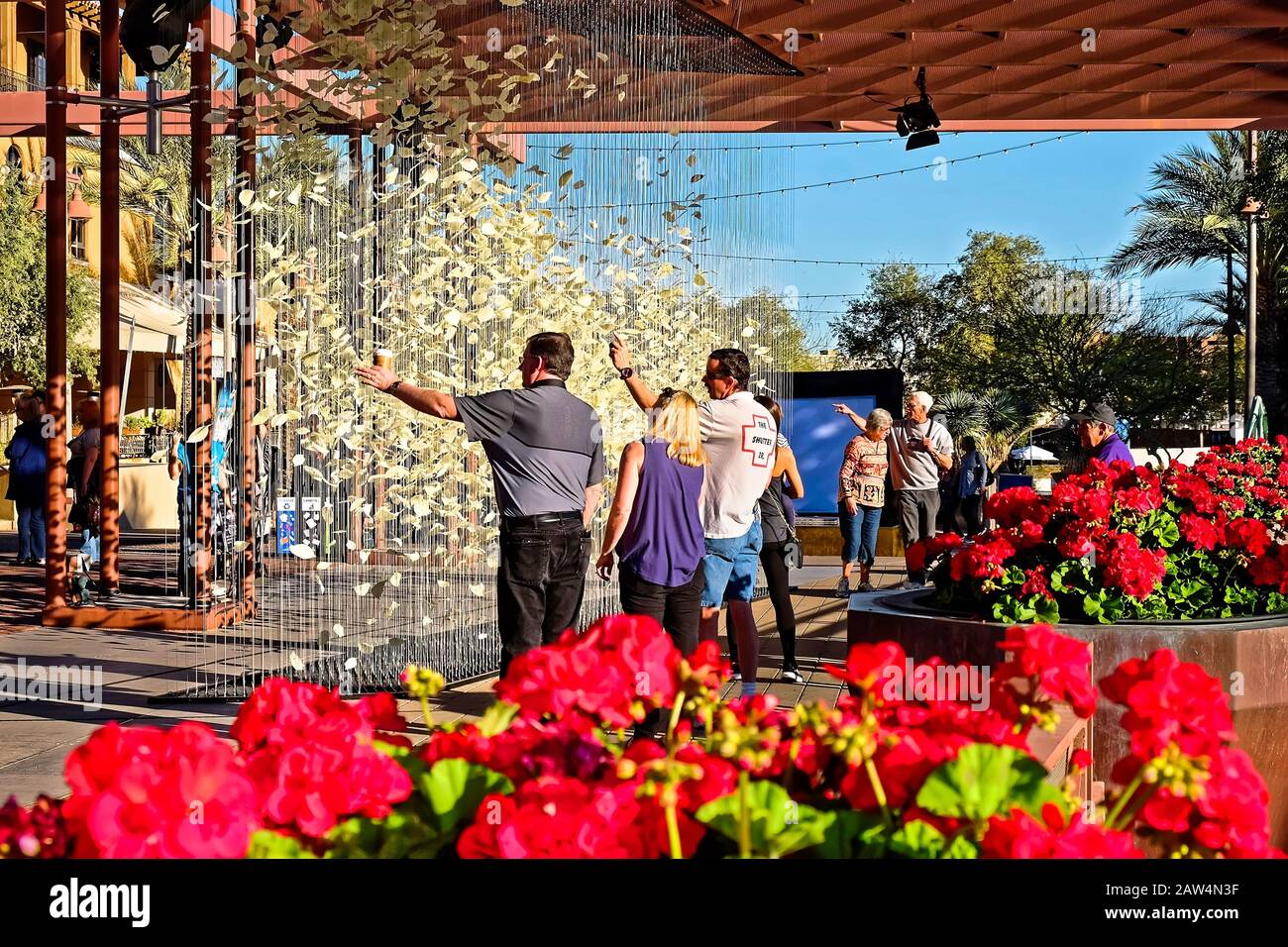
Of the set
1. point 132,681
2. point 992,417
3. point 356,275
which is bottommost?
point 132,681

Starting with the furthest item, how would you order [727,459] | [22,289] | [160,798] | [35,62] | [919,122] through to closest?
→ [35,62] < [22,289] < [919,122] < [727,459] < [160,798]

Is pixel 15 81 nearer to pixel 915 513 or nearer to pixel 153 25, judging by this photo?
pixel 153 25

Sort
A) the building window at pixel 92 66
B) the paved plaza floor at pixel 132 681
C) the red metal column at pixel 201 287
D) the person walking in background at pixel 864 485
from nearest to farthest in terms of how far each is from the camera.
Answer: the paved plaza floor at pixel 132 681 → the red metal column at pixel 201 287 → the person walking in background at pixel 864 485 → the building window at pixel 92 66

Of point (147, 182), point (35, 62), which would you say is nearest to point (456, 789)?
point (147, 182)

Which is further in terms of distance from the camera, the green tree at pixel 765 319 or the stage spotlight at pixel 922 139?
the stage spotlight at pixel 922 139

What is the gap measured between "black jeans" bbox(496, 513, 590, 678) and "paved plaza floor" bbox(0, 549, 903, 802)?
2.63 feet

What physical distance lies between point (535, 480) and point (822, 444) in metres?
11.2

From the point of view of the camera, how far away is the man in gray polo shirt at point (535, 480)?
16.1 ft

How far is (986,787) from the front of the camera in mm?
1235

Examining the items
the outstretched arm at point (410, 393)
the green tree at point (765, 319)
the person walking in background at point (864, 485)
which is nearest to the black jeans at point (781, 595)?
the outstretched arm at point (410, 393)

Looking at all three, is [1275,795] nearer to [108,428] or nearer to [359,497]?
[359,497]

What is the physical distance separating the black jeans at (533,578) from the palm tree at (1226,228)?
83.7ft

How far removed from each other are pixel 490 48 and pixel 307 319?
1619mm
